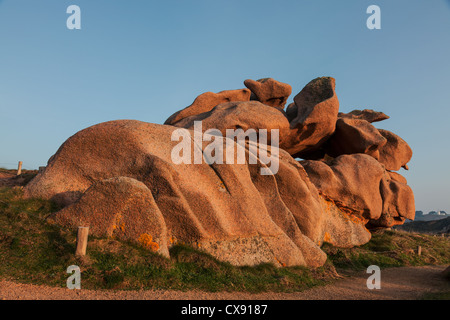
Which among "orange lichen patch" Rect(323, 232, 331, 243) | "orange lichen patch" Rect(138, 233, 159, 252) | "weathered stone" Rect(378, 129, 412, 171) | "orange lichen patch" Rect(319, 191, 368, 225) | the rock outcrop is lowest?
"orange lichen patch" Rect(323, 232, 331, 243)

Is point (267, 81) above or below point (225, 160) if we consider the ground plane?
above

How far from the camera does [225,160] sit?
11680mm

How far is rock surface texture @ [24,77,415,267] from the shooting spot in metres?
8.95

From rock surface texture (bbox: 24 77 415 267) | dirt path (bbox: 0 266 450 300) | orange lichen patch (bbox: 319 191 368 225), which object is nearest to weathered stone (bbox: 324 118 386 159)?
rock surface texture (bbox: 24 77 415 267)

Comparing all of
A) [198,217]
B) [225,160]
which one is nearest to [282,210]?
[225,160]

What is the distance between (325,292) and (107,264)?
249 inches

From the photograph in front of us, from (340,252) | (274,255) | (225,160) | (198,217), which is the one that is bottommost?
(340,252)

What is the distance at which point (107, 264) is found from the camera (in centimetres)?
786

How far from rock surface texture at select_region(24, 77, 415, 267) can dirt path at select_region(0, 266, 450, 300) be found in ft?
5.23

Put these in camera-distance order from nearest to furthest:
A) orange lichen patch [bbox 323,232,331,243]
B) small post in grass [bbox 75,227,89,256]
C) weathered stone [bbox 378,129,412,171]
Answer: small post in grass [bbox 75,227,89,256]
orange lichen patch [bbox 323,232,331,243]
weathered stone [bbox 378,129,412,171]

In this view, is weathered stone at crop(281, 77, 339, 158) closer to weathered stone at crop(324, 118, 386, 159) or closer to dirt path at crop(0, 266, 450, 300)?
weathered stone at crop(324, 118, 386, 159)

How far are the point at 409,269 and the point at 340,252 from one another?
143 inches
